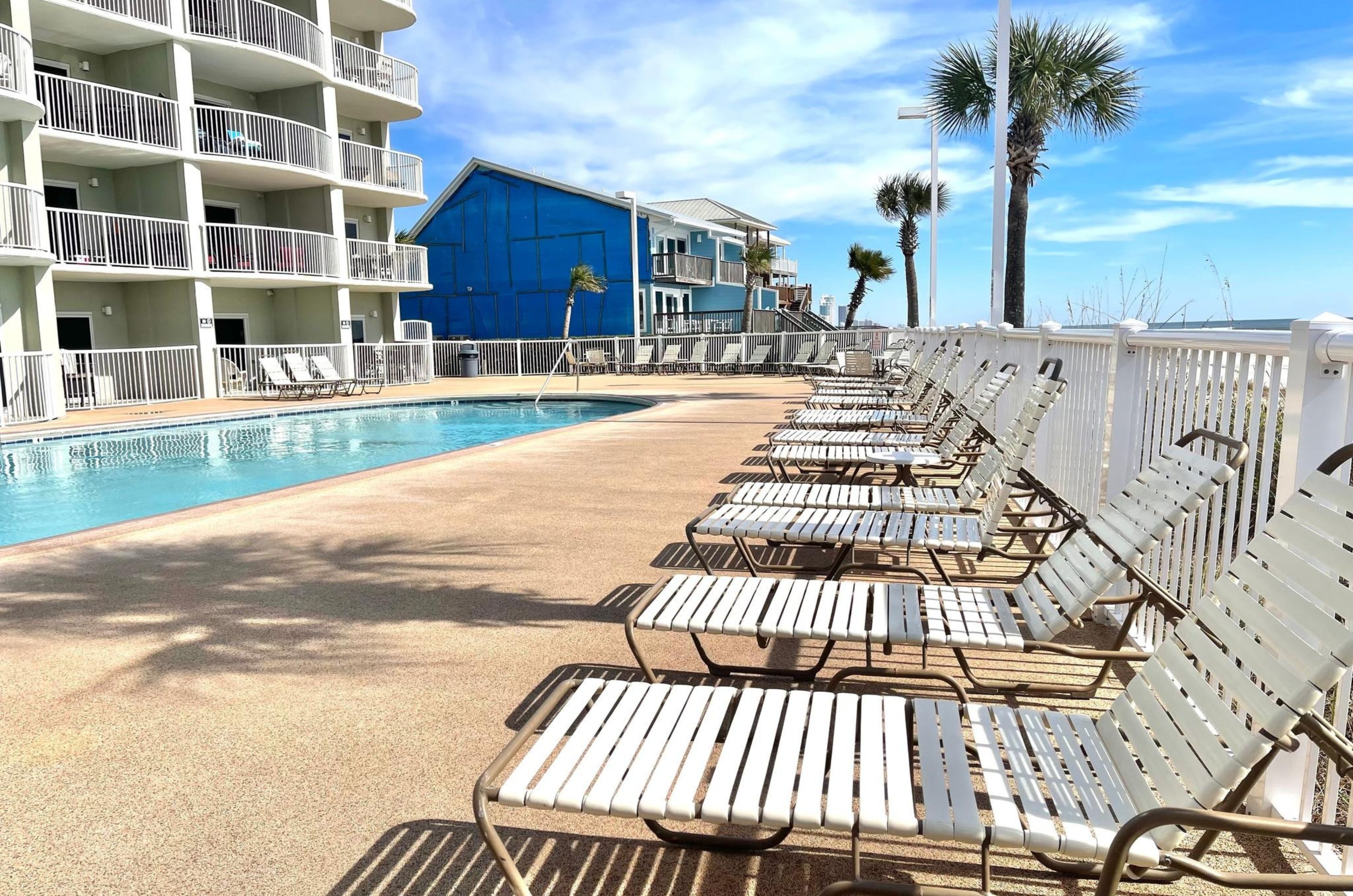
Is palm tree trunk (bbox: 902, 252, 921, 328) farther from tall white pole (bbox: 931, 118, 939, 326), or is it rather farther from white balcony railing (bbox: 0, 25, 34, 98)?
white balcony railing (bbox: 0, 25, 34, 98)

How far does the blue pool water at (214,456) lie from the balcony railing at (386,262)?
760 centimetres

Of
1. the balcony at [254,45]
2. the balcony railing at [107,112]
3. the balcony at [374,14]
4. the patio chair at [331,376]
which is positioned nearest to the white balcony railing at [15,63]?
the balcony railing at [107,112]

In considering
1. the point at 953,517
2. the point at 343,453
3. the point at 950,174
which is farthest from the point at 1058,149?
the point at 950,174

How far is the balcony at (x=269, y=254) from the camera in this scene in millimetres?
20938

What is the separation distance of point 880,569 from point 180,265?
20.3 meters

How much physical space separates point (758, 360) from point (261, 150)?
1401 cm

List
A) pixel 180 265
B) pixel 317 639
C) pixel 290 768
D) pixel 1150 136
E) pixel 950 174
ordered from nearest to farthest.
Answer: pixel 290 768 → pixel 317 639 → pixel 180 265 → pixel 1150 136 → pixel 950 174

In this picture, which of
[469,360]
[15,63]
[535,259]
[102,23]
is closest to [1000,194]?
[15,63]

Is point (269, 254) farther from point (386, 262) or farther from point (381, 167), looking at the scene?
point (381, 167)

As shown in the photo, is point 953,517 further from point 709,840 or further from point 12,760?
point 12,760

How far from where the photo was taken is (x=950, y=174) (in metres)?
42.5

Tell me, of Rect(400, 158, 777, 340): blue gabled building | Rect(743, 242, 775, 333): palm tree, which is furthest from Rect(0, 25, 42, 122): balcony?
Rect(743, 242, 775, 333): palm tree

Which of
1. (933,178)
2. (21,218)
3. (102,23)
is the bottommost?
(21,218)

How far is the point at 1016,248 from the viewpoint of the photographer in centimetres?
2016
